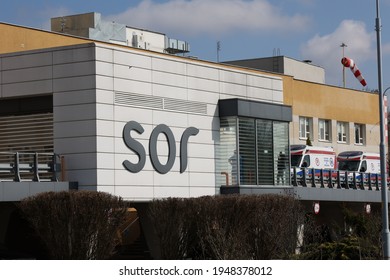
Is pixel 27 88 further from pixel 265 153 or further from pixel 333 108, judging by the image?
pixel 333 108

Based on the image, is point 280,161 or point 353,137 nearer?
point 280,161

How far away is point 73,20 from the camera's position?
63031 millimetres

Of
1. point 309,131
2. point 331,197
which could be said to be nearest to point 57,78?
point 331,197

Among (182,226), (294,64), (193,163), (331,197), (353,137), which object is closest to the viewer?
(182,226)

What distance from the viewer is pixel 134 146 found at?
36.3m

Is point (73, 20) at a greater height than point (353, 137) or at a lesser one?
greater

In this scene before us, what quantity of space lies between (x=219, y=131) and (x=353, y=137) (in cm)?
2370

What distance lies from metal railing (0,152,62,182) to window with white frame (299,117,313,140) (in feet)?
80.6

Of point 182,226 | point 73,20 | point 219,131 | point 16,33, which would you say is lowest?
point 182,226

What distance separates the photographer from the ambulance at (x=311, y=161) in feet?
155

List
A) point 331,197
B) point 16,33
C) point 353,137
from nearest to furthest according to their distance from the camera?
point 16,33, point 331,197, point 353,137

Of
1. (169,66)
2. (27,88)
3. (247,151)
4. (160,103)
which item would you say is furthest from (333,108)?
(27,88)

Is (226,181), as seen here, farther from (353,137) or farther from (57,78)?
(353,137)

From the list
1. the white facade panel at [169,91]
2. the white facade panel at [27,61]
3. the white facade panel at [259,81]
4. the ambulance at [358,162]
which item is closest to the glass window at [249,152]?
the white facade panel at [259,81]
